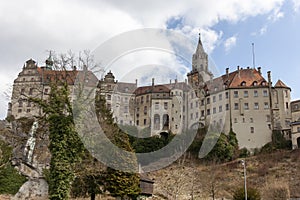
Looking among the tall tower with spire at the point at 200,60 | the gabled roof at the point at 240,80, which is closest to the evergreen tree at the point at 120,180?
the gabled roof at the point at 240,80

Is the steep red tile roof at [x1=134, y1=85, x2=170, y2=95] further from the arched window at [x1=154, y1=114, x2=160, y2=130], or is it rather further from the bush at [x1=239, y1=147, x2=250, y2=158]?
the bush at [x1=239, y1=147, x2=250, y2=158]

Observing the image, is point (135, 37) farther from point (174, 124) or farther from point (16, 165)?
point (174, 124)

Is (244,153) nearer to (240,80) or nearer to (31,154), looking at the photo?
(240,80)

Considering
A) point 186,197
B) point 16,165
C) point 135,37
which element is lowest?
point 186,197

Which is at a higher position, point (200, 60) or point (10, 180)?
point (200, 60)

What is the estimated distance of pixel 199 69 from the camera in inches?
2936

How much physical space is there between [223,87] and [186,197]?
1285 inches

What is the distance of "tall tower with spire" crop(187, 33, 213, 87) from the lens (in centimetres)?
7212

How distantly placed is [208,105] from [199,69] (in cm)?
1073

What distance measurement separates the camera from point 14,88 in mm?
24297

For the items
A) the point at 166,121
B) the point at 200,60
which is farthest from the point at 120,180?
the point at 200,60

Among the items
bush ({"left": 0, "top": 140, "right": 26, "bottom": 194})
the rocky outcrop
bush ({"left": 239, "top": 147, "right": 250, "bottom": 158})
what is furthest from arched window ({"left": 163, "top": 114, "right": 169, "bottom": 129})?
bush ({"left": 0, "top": 140, "right": 26, "bottom": 194})

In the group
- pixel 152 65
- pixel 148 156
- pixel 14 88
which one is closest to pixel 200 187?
pixel 148 156

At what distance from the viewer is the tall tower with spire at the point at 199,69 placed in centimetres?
7212
